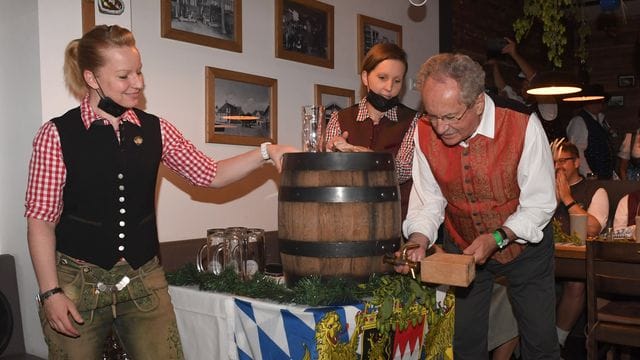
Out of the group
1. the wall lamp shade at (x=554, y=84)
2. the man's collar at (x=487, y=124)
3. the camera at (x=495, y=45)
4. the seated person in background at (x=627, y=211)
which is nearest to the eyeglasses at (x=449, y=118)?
the man's collar at (x=487, y=124)

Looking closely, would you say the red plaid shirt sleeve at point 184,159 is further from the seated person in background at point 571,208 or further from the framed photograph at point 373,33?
the seated person in background at point 571,208

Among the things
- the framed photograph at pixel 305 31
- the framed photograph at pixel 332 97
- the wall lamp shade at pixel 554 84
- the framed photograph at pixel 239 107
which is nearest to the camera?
the framed photograph at pixel 239 107

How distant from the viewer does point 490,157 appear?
7.11 feet

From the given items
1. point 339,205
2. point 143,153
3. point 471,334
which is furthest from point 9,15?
point 471,334

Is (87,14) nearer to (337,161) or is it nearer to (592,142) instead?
(337,161)

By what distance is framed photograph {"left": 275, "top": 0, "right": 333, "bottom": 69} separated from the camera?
367cm

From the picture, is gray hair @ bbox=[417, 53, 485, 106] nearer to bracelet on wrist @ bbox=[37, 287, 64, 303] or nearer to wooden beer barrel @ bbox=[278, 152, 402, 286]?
wooden beer barrel @ bbox=[278, 152, 402, 286]

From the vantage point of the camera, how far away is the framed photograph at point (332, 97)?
3.90 meters

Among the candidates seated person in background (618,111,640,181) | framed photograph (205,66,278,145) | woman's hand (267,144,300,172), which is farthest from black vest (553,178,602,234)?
woman's hand (267,144,300,172)

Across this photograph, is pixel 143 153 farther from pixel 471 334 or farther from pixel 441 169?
pixel 471 334

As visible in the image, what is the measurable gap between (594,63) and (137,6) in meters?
8.85

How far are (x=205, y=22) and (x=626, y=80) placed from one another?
27.2ft

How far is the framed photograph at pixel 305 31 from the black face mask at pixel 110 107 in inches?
70.4

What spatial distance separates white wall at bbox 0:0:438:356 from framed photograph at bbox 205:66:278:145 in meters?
0.04
